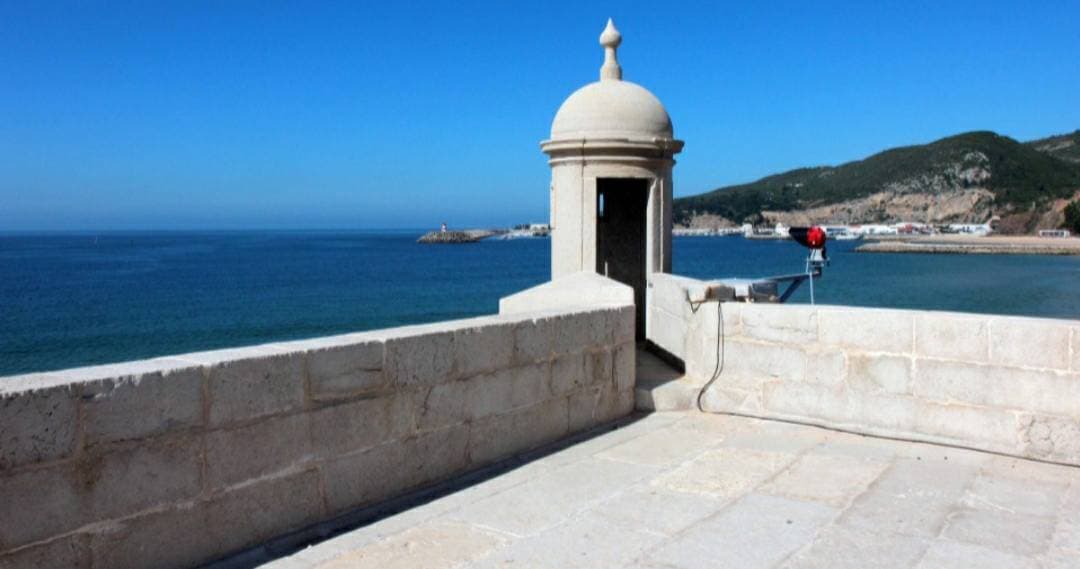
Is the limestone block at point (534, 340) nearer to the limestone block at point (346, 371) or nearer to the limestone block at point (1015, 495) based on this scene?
the limestone block at point (346, 371)

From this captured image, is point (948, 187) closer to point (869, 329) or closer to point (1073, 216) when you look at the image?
point (1073, 216)

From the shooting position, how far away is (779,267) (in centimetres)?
8131

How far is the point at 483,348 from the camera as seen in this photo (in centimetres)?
456

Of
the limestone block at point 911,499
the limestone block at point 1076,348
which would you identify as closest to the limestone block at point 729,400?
the limestone block at point 911,499

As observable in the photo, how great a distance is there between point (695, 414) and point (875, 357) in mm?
1243

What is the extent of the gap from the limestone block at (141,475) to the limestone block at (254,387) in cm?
16

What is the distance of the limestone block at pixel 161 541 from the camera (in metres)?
3.04

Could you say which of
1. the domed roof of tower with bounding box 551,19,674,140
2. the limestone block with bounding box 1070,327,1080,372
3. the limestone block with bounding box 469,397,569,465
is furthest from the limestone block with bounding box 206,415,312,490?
the domed roof of tower with bounding box 551,19,674,140

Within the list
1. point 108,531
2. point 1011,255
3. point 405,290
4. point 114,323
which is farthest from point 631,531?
point 1011,255

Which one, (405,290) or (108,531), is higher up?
(108,531)

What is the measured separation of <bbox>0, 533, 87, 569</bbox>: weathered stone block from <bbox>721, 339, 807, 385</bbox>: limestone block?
4.08 m

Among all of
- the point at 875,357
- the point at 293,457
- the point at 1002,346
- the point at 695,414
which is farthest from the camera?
the point at 695,414

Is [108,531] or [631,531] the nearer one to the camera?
[108,531]

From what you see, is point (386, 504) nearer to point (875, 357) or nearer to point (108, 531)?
point (108, 531)
